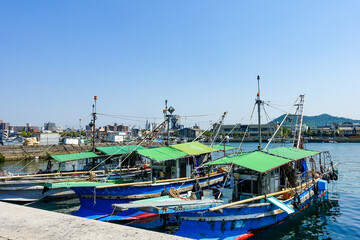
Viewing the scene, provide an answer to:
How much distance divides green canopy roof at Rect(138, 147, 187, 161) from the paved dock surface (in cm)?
1276

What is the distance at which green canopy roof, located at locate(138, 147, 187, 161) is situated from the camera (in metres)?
18.1

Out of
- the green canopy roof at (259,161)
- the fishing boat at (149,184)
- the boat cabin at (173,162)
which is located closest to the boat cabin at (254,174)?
the green canopy roof at (259,161)

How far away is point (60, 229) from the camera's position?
168 inches

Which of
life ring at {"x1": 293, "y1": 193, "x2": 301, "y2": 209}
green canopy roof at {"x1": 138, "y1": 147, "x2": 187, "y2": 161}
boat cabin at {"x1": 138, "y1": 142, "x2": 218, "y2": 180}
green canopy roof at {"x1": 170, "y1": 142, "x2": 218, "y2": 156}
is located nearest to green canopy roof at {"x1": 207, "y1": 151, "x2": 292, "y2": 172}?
life ring at {"x1": 293, "y1": 193, "x2": 301, "y2": 209}

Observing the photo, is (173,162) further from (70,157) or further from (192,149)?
(70,157)

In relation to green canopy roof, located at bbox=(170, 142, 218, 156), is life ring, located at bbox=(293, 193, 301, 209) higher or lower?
lower

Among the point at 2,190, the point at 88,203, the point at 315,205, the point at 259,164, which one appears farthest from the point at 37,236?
the point at 315,205

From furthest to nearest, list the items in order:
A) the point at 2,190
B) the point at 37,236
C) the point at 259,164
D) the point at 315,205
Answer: the point at 315,205 → the point at 2,190 → the point at 259,164 → the point at 37,236

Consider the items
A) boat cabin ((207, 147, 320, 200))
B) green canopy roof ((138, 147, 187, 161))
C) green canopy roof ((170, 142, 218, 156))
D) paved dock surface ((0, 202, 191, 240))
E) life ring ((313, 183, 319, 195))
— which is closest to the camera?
paved dock surface ((0, 202, 191, 240))

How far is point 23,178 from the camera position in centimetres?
2189

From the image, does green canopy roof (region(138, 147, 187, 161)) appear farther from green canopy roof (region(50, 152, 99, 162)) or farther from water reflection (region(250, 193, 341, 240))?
green canopy roof (region(50, 152, 99, 162))

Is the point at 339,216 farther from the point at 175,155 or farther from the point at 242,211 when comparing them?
the point at 175,155

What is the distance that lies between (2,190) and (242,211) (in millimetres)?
18692

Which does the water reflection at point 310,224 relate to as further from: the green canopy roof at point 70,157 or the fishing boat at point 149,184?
the green canopy roof at point 70,157
